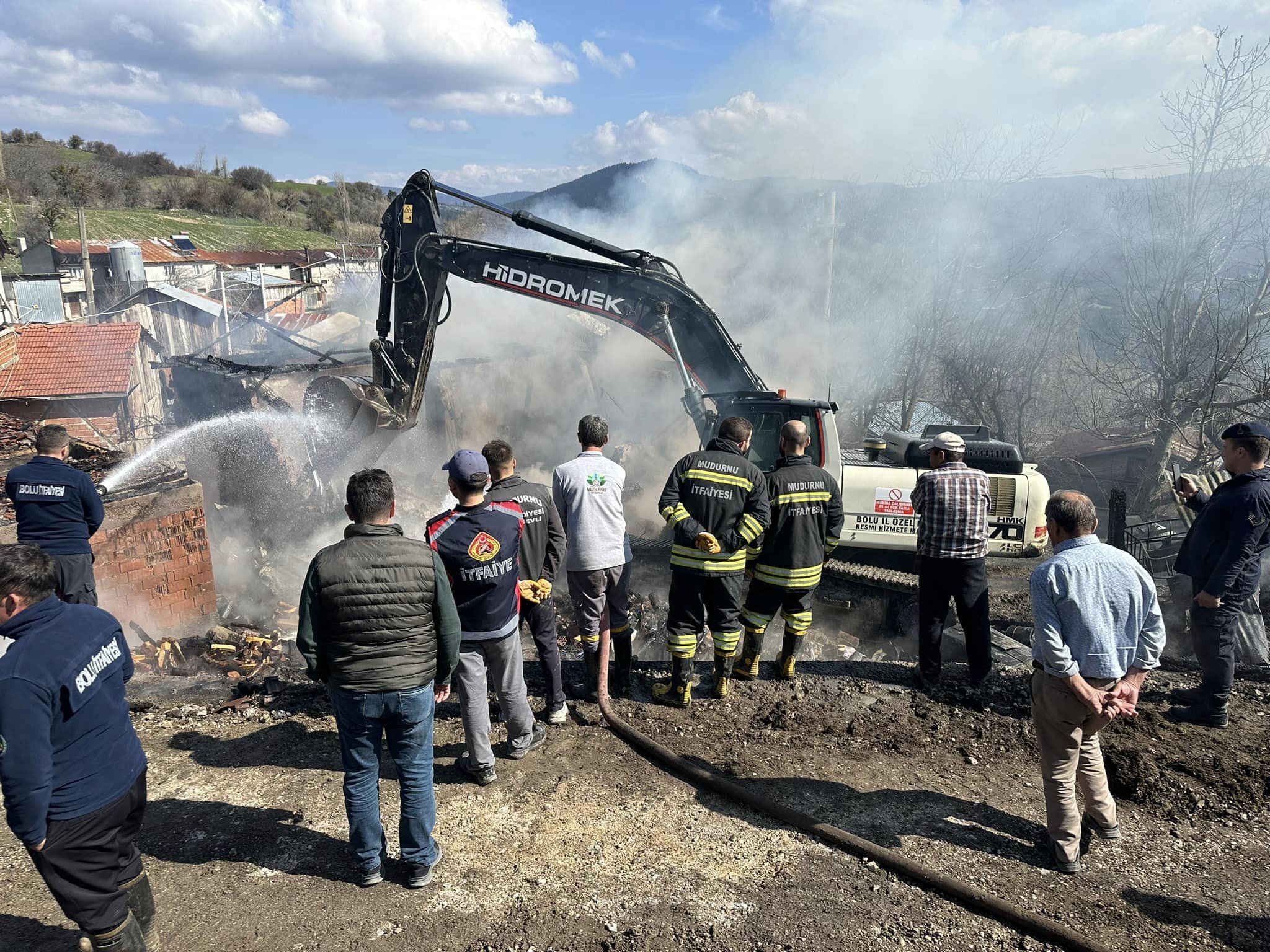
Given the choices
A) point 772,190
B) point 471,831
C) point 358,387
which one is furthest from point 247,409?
point 772,190

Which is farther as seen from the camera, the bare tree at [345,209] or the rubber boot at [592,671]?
the bare tree at [345,209]

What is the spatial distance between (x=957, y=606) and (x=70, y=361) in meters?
22.2

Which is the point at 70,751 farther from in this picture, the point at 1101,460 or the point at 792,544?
the point at 1101,460

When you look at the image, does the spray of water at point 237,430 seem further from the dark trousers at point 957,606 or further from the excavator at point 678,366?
the dark trousers at point 957,606

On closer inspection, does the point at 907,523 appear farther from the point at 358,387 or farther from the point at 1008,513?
the point at 358,387

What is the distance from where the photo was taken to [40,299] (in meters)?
29.1

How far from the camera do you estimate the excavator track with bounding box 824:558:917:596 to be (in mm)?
7234

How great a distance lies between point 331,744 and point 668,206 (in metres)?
23.8

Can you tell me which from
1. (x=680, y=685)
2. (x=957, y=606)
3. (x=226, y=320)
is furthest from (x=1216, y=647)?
(x=226, y=320)

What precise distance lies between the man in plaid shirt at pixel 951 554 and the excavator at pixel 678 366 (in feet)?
6.59

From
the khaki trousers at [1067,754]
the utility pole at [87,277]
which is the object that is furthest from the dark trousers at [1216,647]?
the utility pole at [87,277]

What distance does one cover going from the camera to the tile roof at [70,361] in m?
18.6

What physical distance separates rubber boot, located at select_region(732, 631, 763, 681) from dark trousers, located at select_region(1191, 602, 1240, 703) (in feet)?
8.81

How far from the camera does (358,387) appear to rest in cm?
977
